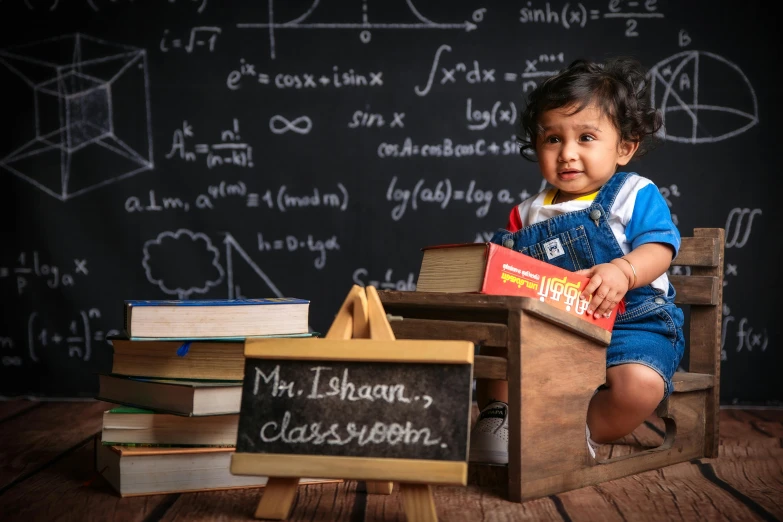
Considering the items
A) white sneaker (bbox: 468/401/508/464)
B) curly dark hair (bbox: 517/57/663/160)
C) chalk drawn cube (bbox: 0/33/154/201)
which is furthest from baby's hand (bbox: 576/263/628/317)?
chalk drawn cube (bbox: 0/33/154/201)

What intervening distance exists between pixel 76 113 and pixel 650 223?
210 centimetres

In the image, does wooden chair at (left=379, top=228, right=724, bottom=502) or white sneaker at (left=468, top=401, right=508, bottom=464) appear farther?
white sneaker at (left=468, top=401, right=508, bottom=464)

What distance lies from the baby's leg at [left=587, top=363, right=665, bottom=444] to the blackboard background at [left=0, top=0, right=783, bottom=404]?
1.14 m

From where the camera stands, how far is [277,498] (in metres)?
1.31

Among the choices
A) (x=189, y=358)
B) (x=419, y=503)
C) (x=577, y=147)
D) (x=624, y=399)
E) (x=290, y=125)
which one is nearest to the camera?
(x=419, y=503)

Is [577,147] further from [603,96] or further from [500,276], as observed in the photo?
[500,276]

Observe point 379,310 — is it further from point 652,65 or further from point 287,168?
point 652,65

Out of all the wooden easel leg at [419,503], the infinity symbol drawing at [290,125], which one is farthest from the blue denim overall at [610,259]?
the infinity symbol drawing at [290,125]

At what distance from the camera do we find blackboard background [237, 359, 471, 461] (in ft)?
4.00

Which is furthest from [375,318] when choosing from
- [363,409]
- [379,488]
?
[379,488]

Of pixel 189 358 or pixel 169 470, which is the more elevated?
pixel 189 358

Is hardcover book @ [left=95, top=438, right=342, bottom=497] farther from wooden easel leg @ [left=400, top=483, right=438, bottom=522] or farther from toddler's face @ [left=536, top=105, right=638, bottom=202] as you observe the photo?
toddler's face @ [left=536, top=105, right=638, bottom=202]

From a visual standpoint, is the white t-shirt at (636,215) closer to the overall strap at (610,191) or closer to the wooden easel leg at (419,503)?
the overall strap at (610,191)

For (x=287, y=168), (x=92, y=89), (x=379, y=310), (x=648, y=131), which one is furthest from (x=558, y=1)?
(x=379, y=310)
